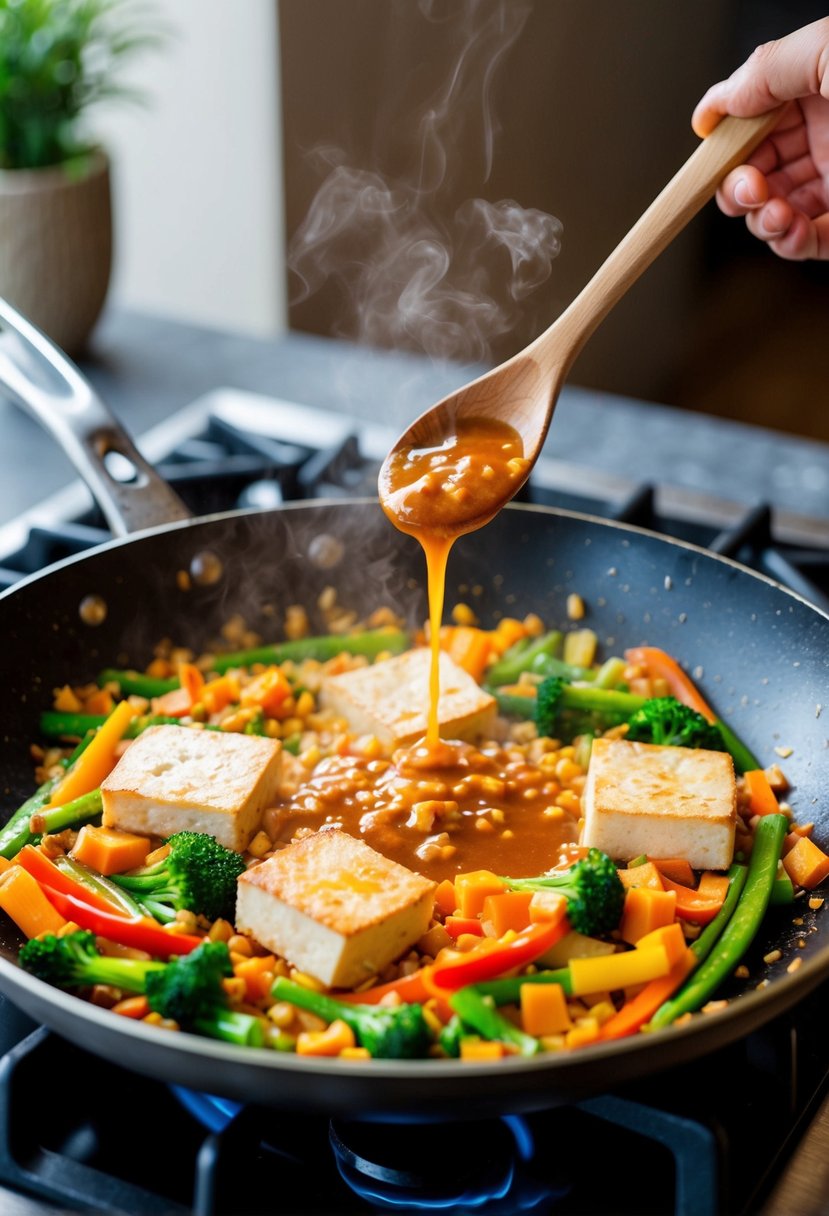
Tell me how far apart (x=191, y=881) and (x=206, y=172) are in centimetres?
440

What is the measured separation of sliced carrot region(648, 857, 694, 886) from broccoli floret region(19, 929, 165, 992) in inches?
30.6

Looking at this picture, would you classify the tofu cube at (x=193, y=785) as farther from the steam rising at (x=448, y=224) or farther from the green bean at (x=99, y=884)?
the steam rising at (x=448, y=224)

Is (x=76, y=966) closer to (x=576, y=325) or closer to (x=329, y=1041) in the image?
(x=329, y=1041)

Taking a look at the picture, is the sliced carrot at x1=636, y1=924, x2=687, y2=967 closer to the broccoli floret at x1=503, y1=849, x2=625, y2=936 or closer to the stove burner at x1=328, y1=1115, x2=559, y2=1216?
the broccoli floret at x1=503, y1=849, x2=625, y2=936

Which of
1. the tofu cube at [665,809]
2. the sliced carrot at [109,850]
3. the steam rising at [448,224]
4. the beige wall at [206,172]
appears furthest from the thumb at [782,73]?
the beige wall at [206,172]

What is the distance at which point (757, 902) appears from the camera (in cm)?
184

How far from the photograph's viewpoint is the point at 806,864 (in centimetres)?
190

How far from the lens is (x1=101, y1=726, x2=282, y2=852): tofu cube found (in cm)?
193

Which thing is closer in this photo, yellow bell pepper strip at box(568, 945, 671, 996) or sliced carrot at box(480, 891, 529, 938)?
yellow bell pepper strip at box(568, 945, 671, 996)

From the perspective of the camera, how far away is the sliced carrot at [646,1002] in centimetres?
161

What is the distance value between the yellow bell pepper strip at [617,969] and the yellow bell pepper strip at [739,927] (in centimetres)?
5

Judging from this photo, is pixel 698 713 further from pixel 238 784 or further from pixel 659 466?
pixel 659 466

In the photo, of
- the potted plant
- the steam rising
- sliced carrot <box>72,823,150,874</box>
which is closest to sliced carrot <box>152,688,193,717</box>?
sliced carrot <box>72,823,150,874</box>

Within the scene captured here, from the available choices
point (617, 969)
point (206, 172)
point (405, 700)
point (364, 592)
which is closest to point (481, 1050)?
point (617, 969)
